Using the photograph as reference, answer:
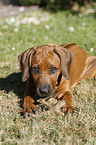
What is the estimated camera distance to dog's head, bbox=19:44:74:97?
3201mm

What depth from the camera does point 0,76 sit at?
4703 millimetres

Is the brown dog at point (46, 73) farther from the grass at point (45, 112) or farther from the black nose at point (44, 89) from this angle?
the grass at point (45, 112)

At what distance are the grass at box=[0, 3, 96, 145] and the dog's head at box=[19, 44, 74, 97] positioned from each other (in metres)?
0.43

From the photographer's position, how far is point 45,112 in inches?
126

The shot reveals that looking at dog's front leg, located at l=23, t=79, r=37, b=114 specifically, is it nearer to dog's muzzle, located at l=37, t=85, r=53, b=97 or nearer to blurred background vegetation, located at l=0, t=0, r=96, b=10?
dog's muzzle, located at l=37, t=85, r=53, b=97

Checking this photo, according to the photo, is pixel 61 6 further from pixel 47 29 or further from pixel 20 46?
pixel 20 46

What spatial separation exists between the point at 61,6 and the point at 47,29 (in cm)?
355

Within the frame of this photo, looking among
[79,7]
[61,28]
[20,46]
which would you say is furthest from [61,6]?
[20,46]

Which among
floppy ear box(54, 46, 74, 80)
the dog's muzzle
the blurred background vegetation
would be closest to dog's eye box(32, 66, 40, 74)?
the dog's muzzle

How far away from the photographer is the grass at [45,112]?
9.00ft

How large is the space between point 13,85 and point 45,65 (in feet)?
4.41

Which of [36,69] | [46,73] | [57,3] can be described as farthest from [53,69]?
[57,3]

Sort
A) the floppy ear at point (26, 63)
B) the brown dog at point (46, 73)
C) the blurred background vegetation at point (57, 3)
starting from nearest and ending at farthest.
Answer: the brown dog at point (46, 73) < the floppy ear at point (26, 63) < the blurred background vegetation at point (57, 3)

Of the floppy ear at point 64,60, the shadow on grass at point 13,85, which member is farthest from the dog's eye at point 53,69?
the shadow on grass at point 13,85
